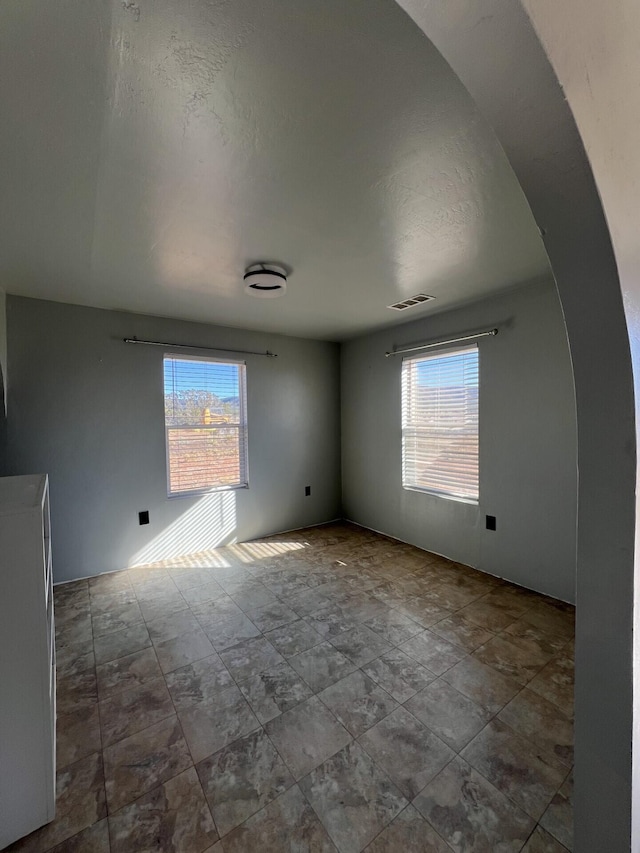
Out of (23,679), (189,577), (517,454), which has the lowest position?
(189,577)

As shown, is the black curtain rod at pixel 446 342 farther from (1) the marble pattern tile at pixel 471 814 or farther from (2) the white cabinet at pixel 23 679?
(2) the white cabinet at pixel 23 679

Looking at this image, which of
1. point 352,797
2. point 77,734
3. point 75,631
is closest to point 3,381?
point 75,631

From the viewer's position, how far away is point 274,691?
1.84 meters

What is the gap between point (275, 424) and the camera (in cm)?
423

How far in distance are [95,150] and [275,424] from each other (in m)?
3.08

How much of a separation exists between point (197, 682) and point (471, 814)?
1.35 meters

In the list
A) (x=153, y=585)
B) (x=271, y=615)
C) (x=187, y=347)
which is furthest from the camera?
(x=187, y=347)

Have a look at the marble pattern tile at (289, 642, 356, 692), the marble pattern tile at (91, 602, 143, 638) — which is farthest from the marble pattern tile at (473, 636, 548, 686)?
the marble pattern tile at (91, 602, 143, 638)

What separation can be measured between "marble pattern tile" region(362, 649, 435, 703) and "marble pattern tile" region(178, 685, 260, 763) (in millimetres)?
671

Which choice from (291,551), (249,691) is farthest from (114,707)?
(291,551)

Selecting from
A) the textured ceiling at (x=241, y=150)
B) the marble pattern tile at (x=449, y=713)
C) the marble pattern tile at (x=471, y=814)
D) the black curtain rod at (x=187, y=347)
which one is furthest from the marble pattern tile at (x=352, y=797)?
the black curtain rod at (x=187, y=347)

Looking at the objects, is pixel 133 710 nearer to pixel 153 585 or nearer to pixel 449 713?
pixel 153 585

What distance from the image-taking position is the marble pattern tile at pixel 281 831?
1.17m

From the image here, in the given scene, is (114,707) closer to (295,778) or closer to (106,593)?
(295,778)
